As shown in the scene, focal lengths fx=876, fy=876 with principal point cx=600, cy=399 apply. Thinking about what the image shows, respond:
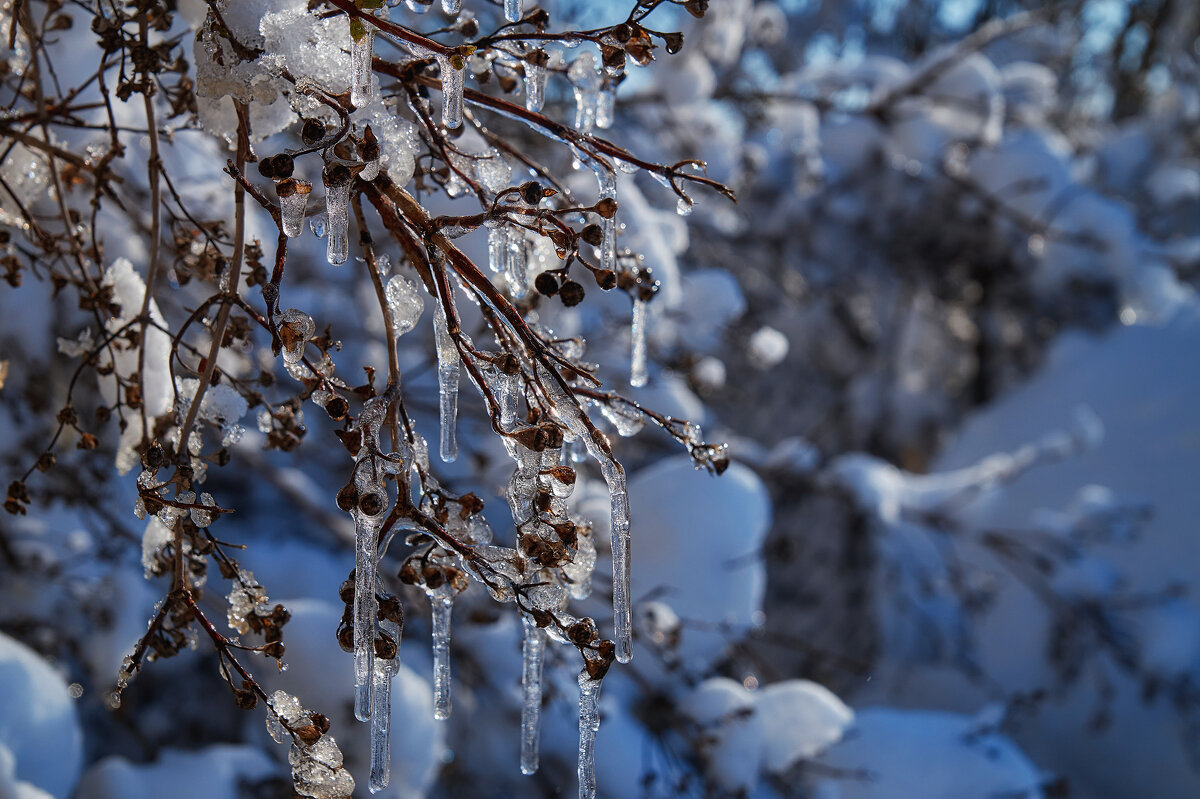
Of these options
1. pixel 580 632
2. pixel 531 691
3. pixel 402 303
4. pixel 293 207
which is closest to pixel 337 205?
pixel 293 207

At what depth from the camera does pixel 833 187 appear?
4.52 metres

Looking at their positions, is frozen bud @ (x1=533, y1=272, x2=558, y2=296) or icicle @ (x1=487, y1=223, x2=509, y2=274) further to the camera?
icicle @ (x1=487, y1=223, x2=509, y2=274)

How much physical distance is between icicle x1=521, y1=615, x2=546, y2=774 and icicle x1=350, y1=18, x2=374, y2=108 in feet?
1.95

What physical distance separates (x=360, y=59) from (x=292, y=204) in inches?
6.3

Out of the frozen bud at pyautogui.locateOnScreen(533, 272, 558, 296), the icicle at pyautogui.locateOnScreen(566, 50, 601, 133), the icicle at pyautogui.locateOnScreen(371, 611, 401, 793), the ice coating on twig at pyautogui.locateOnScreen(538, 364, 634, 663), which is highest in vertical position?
the icicle at pyautogui.locateOnScreen(566, 50, 601, 133)

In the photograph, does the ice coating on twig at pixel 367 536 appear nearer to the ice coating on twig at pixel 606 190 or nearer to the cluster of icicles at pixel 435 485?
the cluster of icicles at pixel 435 485

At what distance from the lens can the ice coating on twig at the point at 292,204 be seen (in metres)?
0.88

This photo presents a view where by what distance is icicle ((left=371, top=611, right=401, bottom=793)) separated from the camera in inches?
35.9

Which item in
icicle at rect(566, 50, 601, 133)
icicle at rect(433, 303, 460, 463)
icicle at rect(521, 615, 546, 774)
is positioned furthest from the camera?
icicle at rect(566, 50, 601, 133)

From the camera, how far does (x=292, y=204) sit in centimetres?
88

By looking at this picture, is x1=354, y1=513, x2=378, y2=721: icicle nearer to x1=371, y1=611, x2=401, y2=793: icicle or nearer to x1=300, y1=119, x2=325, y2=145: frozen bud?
x1=371, y1=611, x2=401, y2=793: icicle

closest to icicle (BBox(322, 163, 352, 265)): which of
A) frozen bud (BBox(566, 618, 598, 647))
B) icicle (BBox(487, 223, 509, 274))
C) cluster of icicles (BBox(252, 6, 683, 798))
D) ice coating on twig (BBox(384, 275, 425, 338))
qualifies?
cluster of icicles (BBox(252, 6, 683, 798))

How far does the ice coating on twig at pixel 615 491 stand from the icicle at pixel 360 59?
333 mm

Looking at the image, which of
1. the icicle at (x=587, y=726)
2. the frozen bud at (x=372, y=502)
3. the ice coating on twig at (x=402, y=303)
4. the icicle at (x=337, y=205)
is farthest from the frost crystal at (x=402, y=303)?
the icicle at (x=587, y=726)
